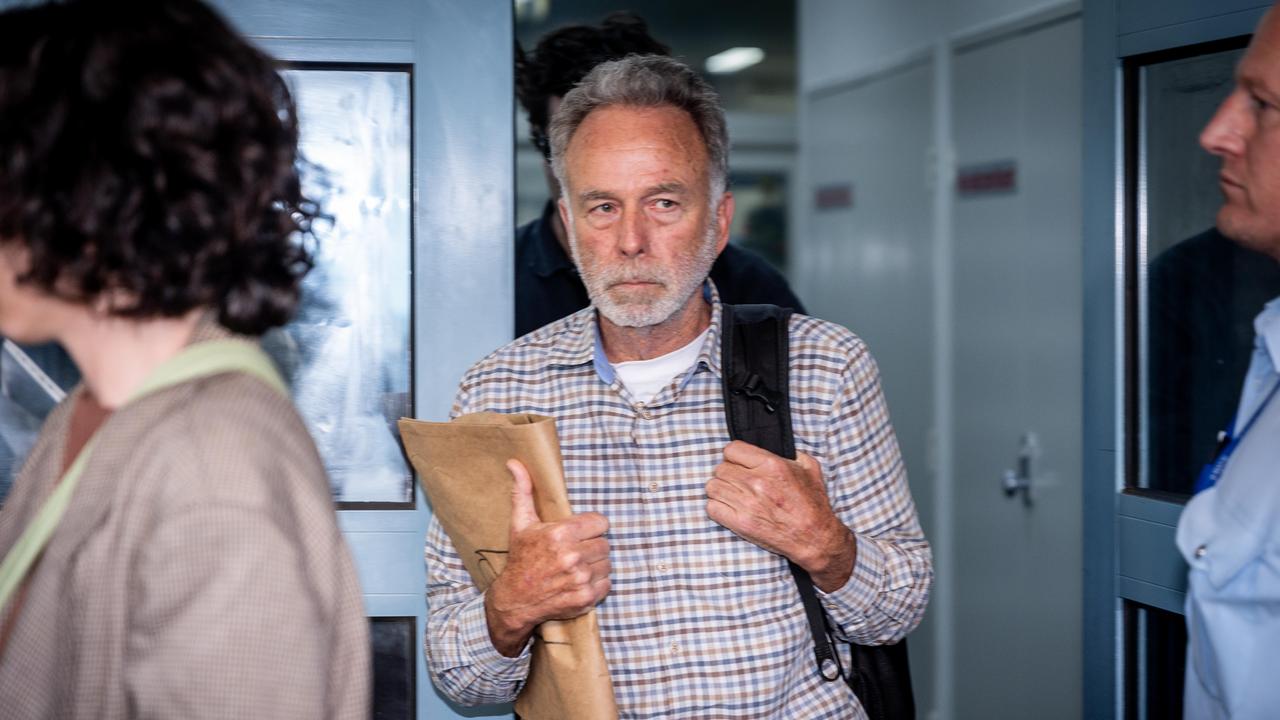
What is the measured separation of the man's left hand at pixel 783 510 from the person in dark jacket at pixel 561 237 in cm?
95

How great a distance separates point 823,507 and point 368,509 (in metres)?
0.87

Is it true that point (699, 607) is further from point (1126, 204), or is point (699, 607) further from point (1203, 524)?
point (1126, 204)

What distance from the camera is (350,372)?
2.18m

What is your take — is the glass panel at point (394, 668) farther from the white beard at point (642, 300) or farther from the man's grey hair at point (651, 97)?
the man's grey hair at point (651, 97)

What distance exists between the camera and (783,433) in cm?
189

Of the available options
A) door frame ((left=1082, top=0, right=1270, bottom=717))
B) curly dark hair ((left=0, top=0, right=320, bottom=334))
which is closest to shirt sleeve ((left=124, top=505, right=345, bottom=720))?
curly dark hair ((left=0, top=0, right=320, bottom=334))

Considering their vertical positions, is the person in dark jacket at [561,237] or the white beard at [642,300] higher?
A: the person in dark jacket at [561,237]

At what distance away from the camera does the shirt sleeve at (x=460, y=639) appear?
5.98 ft

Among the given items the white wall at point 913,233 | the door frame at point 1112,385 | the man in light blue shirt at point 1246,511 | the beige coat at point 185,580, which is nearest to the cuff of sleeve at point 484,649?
the beige coat at point 185,580

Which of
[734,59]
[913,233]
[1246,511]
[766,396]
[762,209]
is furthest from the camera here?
[734,59]

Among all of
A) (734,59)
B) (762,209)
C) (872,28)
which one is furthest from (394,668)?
(734,59)

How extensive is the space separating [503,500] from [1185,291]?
4.59 ft

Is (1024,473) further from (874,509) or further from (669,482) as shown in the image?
(669,482)

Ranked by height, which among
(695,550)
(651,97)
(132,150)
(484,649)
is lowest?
(484,649)
